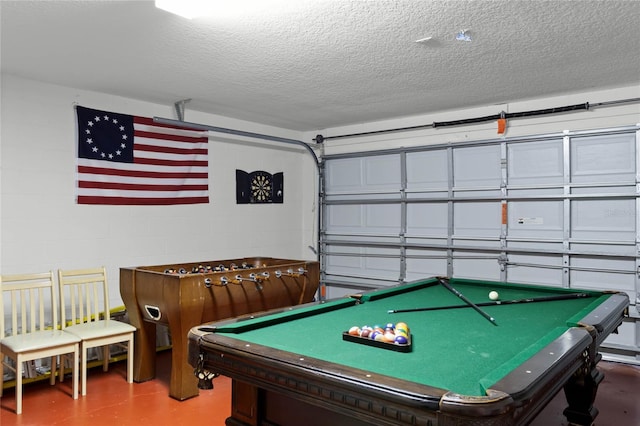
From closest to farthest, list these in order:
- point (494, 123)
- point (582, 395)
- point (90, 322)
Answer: point (582, 395) < point (90, 322) < point (494, 123)

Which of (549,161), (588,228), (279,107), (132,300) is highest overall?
(279,107)

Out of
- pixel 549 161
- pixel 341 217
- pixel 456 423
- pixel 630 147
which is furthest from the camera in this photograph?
pixel 341 217

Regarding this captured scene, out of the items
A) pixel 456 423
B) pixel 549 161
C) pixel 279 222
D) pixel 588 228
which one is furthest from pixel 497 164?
pixel 456 423

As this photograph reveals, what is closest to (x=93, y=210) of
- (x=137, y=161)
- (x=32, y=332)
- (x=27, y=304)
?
(x=137, y=161)

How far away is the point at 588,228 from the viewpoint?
4.86 meters

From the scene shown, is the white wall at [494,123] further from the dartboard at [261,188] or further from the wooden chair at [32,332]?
the wooden chair at [32,332]

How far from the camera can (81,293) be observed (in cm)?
422

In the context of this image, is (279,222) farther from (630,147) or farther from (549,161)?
(630,147)

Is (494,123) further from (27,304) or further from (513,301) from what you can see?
(27,304)

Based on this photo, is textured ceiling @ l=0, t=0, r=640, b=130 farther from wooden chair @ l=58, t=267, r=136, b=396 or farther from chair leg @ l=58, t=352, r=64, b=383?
chair leg @ l=58, t=352, r=64, b=383

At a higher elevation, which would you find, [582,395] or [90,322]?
[90,322]

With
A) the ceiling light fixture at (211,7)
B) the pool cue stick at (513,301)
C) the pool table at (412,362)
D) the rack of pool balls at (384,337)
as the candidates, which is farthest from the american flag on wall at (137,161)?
the rack of pool balls at (384,337)

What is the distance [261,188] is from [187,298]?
9.97ft

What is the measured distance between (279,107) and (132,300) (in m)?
2.72
